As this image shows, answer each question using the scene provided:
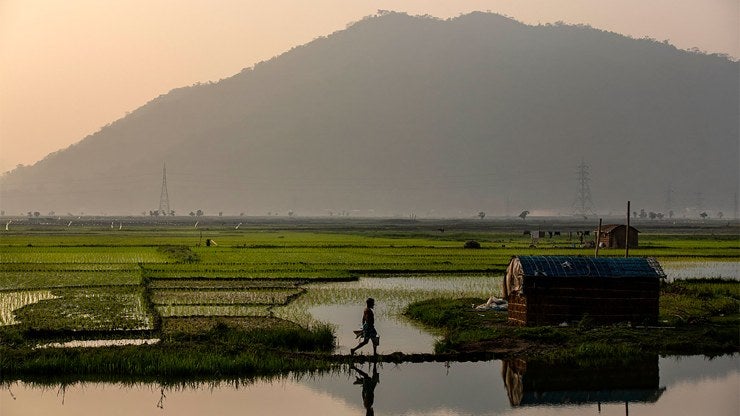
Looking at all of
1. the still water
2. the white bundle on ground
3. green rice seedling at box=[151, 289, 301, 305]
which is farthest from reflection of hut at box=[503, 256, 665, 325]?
green rice seedling at box=[151, 289, 301, 305]

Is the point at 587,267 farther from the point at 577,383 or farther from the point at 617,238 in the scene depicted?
the point at 617,238

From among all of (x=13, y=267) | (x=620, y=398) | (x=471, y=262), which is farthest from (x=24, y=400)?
(x=471, y=262)

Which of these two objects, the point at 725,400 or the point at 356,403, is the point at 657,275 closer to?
the point at 725,400

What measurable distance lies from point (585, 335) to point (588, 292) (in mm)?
1808

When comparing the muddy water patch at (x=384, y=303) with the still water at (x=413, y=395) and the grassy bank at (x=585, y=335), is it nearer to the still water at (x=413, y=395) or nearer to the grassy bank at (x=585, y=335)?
the grassy bank at (x=585, y=335)

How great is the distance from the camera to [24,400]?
1485 cm

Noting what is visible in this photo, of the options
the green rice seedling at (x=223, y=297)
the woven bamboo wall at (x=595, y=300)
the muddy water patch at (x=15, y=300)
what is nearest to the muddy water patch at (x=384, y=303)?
the green rice seedling at (x=223, y=297)

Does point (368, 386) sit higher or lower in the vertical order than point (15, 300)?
lower

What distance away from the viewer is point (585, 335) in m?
19.6

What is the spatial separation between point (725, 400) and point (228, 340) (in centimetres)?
925

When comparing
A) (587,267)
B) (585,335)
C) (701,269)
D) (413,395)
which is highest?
(587,267)

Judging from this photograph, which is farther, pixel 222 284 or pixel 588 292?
pixel 222 284

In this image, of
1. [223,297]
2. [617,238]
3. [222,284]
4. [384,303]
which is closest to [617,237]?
[617,238]

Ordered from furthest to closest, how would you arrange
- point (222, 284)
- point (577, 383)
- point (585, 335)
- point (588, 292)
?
point (222, 284) < point (588, 292) < point (585, 335) < point (577, 383)
